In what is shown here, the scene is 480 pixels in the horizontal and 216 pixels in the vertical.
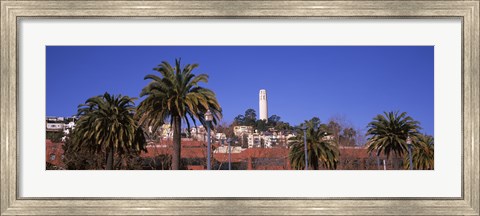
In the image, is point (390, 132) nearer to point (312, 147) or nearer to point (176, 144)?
point (312, 147)

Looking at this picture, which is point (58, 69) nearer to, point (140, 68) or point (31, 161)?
point (140, 68)

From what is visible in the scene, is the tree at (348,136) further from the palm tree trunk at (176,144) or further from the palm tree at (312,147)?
the palm tree trunk at (176,144)

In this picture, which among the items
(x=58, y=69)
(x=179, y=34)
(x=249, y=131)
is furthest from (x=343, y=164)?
(x=179, y=34)

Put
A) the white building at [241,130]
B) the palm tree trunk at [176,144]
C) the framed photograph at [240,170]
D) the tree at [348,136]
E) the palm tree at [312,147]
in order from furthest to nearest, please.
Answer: the palm tree at [312,147] → the palm tree trunk at [176,144] → the tree at [348,136] → the white building at [241,130] → the framed photograph at [240,170]

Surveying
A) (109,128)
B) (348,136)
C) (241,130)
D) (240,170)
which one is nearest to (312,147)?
(348,136)

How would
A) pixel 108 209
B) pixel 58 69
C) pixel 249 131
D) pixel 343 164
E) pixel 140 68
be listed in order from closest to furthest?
pixel 108 209
pixel 58 69
pixel 140 68
pixel 249 131
pixel 343 164

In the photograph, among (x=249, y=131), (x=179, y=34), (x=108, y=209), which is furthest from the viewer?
(x=249, y=131)

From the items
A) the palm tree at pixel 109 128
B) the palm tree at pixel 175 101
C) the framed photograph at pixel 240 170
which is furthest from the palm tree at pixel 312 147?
the framed photograph at pixel 240 170
